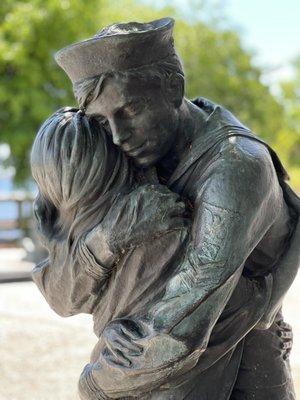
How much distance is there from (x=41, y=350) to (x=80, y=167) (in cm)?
331

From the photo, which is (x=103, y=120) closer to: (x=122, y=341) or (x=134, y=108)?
(x=134, y=108)

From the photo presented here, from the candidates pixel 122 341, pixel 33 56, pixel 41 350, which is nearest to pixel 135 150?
pixel 122 341

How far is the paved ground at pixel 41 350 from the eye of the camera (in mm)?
4219

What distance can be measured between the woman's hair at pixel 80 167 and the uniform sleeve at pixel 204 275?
280 millimetres

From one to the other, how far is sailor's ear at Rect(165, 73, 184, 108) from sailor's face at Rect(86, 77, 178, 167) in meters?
0.02

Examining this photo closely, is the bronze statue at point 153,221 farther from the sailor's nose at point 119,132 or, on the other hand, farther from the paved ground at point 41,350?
the paved ground at point 41,350

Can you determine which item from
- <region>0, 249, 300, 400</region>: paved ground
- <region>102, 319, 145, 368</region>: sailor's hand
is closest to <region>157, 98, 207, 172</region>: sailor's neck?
<region>102, 319, 145, 368</region>: sailor's hand

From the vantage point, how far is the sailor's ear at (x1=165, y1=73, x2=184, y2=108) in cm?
203

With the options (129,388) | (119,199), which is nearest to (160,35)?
(119,199)

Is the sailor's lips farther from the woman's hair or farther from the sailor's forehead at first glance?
the sailor's forehead

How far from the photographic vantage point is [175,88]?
2.04 metres

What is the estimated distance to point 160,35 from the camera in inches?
77.7

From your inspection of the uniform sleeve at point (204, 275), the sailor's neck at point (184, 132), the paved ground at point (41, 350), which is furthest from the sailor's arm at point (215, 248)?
the paved ground at point (41, 350)

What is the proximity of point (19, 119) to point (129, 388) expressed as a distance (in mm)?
11214
